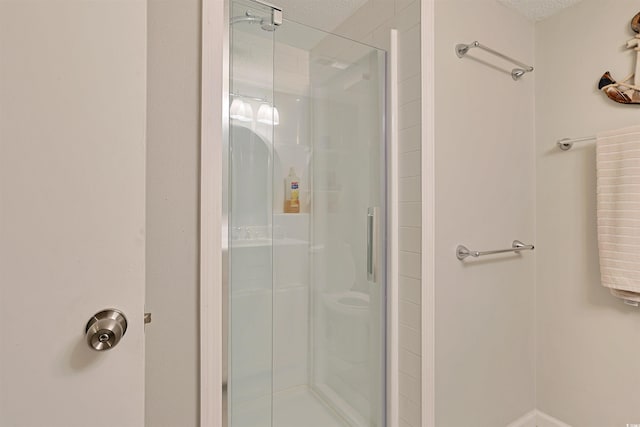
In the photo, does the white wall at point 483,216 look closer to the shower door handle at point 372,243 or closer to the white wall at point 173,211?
the shower door handle at point 372,243

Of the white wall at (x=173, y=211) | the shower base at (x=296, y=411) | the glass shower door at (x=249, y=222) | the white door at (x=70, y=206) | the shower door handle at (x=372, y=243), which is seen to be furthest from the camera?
the shower door handle at (x=372, y=243)

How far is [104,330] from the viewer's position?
1.75 feet

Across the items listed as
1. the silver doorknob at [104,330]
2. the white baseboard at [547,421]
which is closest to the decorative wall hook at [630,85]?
the white baseboard at [547,421]

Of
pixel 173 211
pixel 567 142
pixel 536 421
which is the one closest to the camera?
pixel 173 211

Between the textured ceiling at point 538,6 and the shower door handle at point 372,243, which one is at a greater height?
the textured ceiling at point 538,6

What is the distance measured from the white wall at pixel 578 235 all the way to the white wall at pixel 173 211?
5.90ft

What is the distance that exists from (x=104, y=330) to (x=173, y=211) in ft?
1.24

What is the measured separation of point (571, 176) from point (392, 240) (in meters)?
1.05

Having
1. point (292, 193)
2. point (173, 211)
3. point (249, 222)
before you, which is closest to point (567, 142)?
point (292, 193)

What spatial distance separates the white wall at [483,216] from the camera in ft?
4.40

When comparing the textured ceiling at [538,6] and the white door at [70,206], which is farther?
the textured ceiling at [538,6]

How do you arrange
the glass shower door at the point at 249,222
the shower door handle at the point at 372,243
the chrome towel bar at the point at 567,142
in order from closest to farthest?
1. the glass shower door at the point at 249,222
2. the shower door handle at the point at 372,243
3. the chrome towel bar at the point at 567,142

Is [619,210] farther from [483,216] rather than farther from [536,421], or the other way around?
[536,421]

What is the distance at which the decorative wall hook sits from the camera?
4.43 feet
